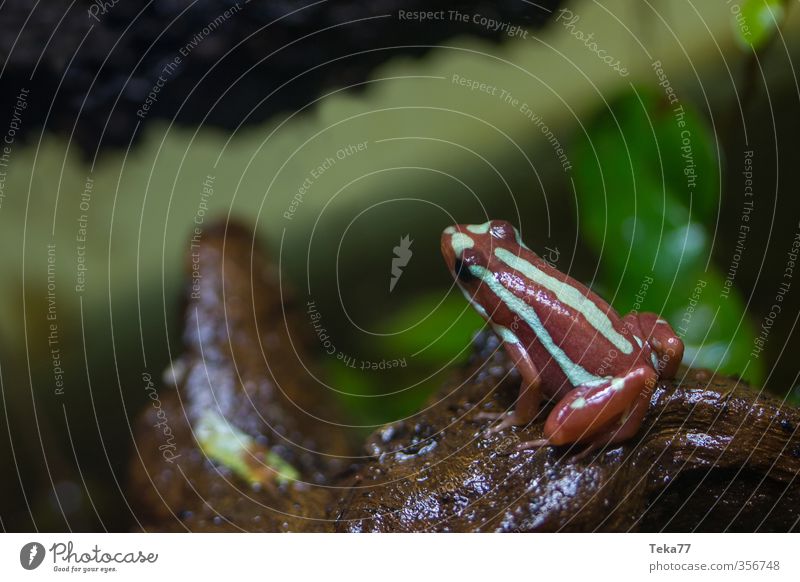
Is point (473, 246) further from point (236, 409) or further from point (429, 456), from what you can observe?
point (236, 409)

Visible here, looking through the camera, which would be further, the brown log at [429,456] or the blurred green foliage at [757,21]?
the blurred green foliage at [757,21]

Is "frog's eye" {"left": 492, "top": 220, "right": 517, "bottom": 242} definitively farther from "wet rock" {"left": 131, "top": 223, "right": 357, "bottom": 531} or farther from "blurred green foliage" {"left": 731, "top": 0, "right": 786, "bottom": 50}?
"blurred green foliage" {"left": 731, "top": 0, "right": 786, "bottom": 50}

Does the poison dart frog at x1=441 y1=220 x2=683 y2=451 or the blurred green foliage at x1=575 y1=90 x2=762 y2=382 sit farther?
the blurred green foliage at x1=575 y1=90 x2=762 y2=382

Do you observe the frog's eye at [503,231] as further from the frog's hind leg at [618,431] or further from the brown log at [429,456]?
the frog's hind leg at [618,431]

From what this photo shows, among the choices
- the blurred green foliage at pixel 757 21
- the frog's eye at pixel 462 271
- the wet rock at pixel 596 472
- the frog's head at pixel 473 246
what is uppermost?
the blurred green foliage at pixel 757 21

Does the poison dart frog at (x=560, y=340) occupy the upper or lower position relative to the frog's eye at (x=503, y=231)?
lower
